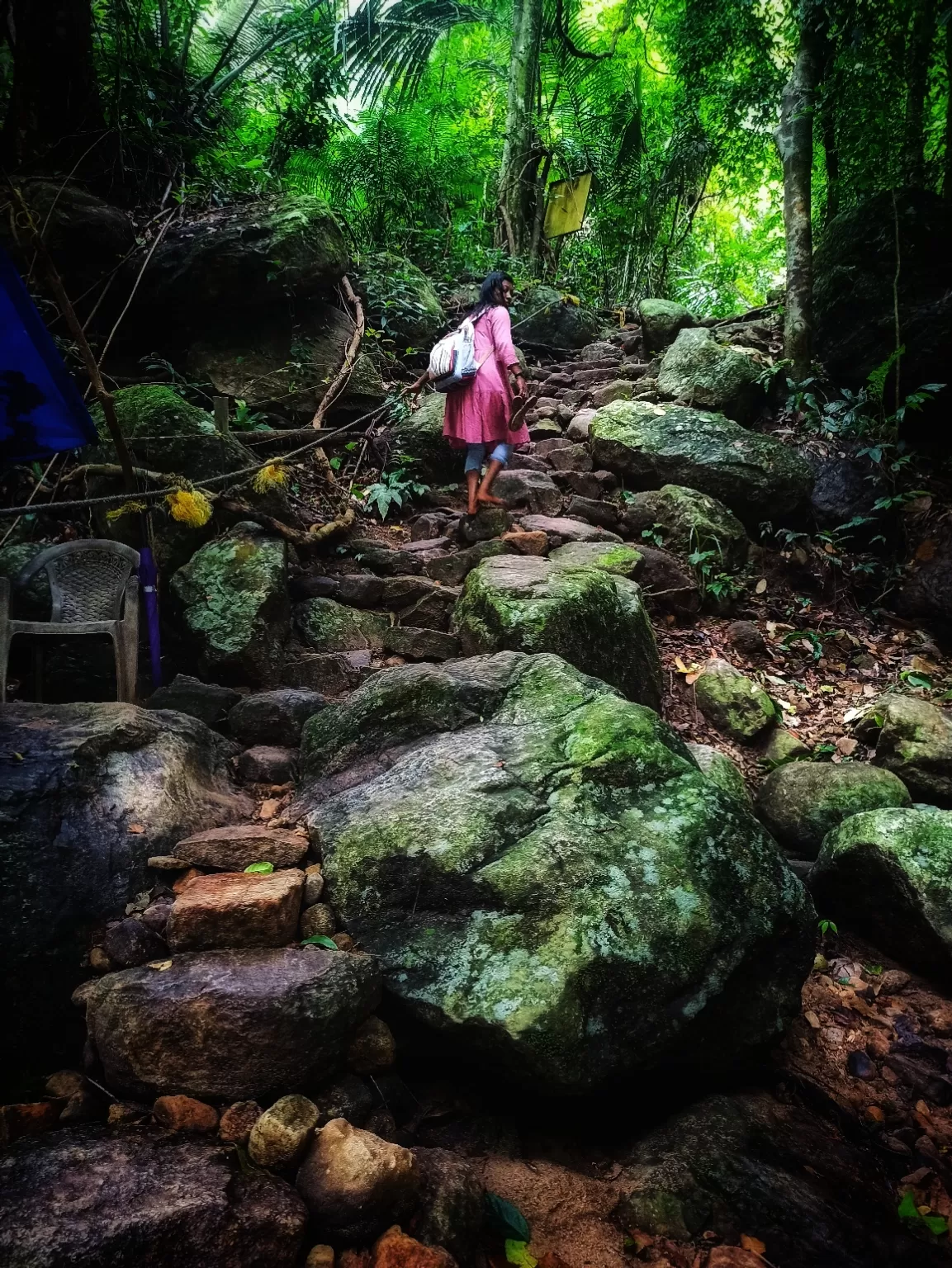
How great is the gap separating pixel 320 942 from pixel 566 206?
12438 millimetres

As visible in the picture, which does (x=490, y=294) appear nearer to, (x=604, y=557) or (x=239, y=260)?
(x=604, y=557)

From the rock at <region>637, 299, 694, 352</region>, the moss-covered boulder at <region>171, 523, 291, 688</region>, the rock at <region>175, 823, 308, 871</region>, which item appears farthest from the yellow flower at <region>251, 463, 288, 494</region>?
the rock at <region>637, 299, 694, 352</region>

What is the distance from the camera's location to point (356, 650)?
16.1 feet

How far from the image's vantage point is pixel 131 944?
91.4 inches

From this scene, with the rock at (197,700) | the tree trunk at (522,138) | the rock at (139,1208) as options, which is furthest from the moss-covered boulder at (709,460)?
the tree trunk at (522,138)

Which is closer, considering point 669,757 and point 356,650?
point 669,757

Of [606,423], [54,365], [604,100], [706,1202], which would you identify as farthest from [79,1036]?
[604,100]

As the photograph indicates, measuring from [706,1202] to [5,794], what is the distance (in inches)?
111

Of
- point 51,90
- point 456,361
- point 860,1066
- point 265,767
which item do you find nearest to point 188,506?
point 265,767

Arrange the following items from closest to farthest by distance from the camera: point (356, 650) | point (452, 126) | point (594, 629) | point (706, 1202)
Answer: point (706, 1202) → point (594, 629) → point (356, 650) → point (452, 126)

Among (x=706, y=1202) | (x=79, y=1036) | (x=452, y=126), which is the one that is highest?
(x=452, y=126)

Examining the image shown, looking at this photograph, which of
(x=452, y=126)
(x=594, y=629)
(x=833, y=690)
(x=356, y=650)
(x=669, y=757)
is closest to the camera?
(x=669, y=757)

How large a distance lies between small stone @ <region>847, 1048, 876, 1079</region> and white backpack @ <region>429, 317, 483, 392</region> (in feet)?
17.3

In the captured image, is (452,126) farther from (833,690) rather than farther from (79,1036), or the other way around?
(79,1036)
